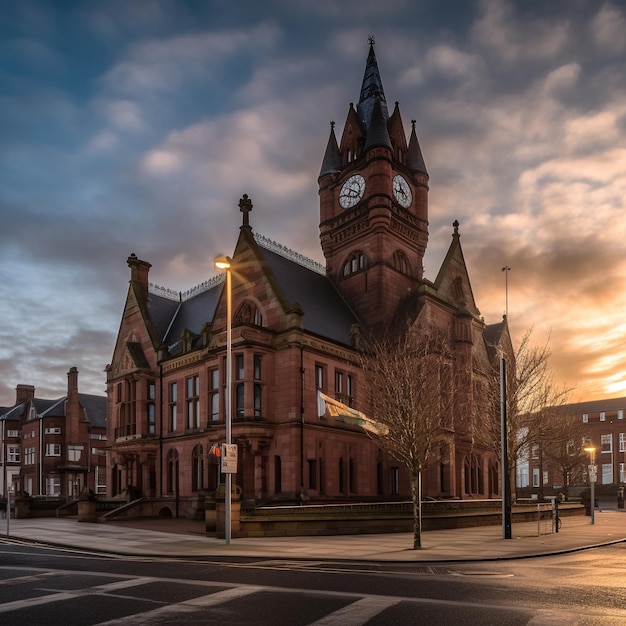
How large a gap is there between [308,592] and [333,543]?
11.4 metres

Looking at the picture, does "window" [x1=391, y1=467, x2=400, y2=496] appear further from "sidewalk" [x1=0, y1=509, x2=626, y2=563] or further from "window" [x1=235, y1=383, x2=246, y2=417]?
"window" [x1=235, y1=383, x2=246, y2=417]

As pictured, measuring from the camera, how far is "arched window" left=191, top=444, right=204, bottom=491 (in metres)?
42.7

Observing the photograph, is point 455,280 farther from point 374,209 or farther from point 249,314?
point 249,314

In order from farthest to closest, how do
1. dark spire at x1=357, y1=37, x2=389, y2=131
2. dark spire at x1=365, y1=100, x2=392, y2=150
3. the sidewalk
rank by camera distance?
dark spire at x1=357, y1=37, x2=389, y2=131 → dark spire at x1=365, y1=100, x2=392, y2=150 → the sidewalk

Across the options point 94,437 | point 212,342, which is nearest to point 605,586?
point 212,342

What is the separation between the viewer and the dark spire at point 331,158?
53.1 meters

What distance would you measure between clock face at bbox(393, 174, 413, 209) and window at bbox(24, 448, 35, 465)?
5746cm

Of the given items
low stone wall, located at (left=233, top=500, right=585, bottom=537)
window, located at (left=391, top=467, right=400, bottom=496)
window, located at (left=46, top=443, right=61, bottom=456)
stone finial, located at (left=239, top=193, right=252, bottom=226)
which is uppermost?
stone finial, located at (left=239, top=193, right=252, bottom=226)

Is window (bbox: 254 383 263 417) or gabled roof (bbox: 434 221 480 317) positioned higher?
gabled roof (bbox: 434 221 480 317)

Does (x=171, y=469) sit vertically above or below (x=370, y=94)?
below

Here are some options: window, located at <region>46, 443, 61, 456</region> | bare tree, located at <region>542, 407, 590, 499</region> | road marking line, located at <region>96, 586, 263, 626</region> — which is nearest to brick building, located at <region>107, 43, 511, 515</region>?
bare tree, located at <region>542, 407, 590, 499</region>

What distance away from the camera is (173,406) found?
151 feet

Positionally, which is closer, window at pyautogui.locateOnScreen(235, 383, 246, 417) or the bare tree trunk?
the bare tree trunk

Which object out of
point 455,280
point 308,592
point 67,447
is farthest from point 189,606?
point 67,447
